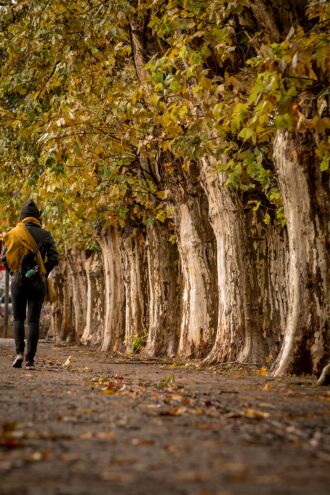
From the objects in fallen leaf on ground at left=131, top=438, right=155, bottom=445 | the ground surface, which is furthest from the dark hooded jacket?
fallen leaf on ground at left=131, top=438, right=155, bottom=445

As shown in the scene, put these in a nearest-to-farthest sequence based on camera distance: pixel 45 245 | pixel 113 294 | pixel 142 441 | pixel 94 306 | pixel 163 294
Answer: pixel 142 441 < pixel 45 245 < pixel 163 294 < pixel 113 294 < pixel 94 306

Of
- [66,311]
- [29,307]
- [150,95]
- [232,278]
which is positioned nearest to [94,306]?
[66,311]

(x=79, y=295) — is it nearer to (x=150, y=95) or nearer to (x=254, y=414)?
(x=150, y=95)

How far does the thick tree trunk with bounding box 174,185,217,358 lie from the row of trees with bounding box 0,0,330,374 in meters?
0.03

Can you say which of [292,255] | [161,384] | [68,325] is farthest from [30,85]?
[68,325]

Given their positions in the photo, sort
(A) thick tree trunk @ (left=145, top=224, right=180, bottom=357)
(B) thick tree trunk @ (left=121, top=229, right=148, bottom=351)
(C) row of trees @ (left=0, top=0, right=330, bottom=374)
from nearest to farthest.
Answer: (C) row of trees @ (left=0, top=0, right=330, bottom=374) < (A) thick tree trunk @ (left=145, top=224, right=180, bottom=357) < (B) thick tree trunk @ (left=121, top=229, right=148, bottom=351)

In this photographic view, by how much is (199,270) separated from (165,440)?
41.7 feet

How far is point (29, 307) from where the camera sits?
13703 mm

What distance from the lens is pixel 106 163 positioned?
19344mm

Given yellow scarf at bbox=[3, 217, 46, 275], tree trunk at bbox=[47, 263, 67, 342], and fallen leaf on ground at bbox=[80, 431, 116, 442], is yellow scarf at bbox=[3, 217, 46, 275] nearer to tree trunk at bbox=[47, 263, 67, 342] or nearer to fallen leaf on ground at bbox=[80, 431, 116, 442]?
fallen leaf on ground at bbox=[80, 431, 116, 442]

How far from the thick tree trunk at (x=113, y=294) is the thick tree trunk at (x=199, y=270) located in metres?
9.58

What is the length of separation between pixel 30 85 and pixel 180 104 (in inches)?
199

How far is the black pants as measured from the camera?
1354 cm

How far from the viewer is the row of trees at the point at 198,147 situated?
37.2ft
